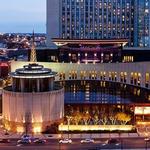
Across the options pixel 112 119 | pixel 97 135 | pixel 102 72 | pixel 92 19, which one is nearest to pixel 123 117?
pixel 112 119

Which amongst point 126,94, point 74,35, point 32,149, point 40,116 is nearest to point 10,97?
point 40,116

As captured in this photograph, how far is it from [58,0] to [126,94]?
51.2m

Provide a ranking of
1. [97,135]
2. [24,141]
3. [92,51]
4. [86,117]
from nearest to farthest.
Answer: [24,141] < [97,135] < [86,117] < [92,51]

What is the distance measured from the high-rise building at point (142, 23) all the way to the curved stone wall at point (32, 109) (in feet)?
223

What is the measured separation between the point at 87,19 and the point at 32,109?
6529cm

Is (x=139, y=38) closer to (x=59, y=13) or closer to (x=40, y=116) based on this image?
(x=59, y=13)

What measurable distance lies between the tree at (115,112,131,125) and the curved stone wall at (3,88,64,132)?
916cm

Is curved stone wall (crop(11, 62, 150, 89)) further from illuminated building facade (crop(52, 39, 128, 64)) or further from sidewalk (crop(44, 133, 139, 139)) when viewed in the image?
sidewalk (crop(44, 133, 139, 139))

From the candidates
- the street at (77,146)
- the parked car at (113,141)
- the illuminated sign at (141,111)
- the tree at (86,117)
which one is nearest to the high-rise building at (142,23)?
the illuminated sign at (141,111)

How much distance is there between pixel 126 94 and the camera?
8706cm

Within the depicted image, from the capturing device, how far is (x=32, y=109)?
7119 centimetres

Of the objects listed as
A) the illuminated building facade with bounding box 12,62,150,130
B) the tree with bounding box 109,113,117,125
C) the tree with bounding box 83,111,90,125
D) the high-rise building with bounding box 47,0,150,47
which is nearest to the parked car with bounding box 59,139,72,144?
the tree with bounding box 83,111,90,125

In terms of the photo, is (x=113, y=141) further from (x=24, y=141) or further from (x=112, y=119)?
(x=24, y=141)

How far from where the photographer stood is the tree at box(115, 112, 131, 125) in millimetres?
74125
